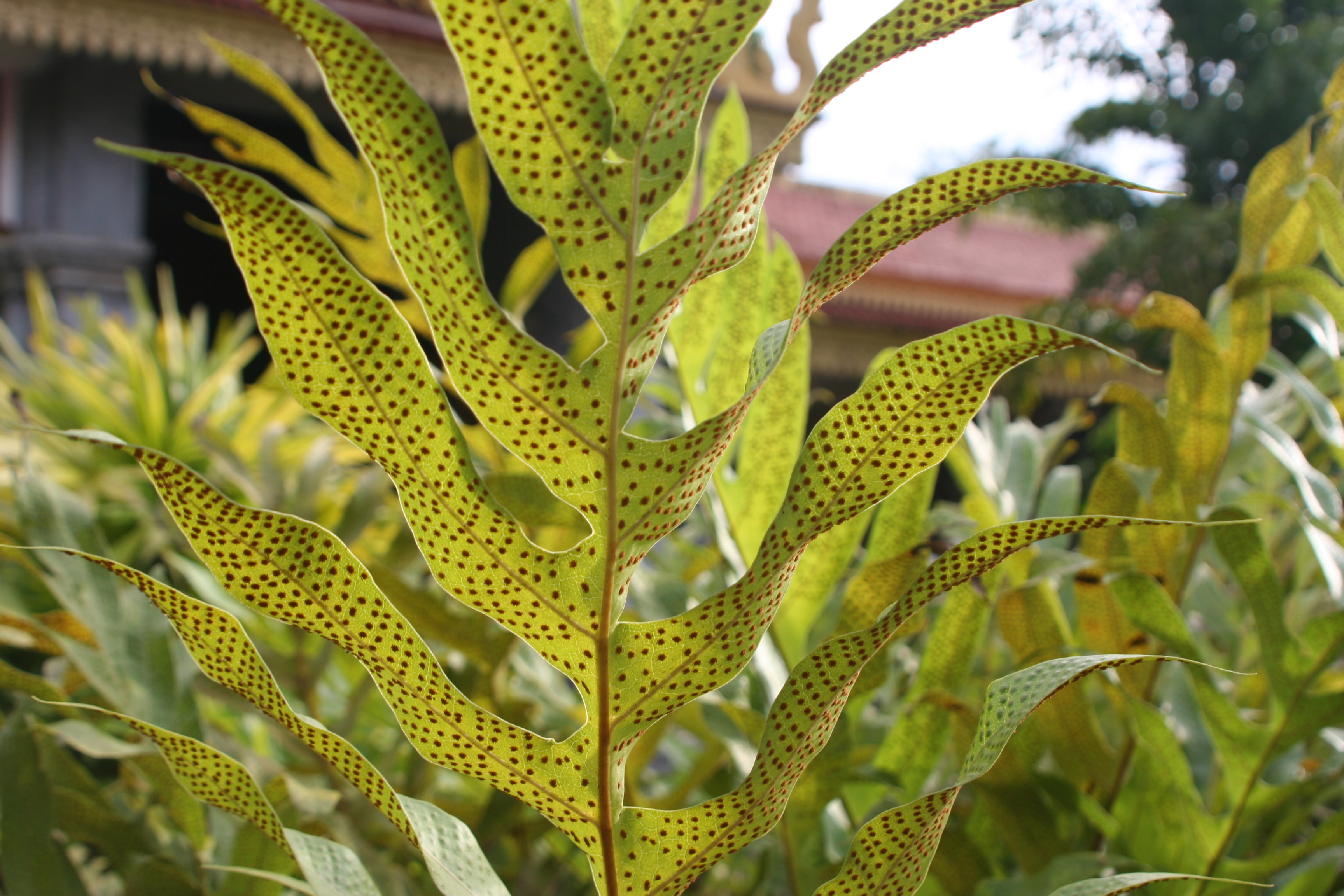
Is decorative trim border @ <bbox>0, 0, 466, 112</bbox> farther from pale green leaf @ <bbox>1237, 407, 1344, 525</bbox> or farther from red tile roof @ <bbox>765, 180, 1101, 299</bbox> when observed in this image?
pale green leaf @ <bbox>1237, 407, 1344, 525</bbox>

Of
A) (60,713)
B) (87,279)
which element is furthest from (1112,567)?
(87,279)

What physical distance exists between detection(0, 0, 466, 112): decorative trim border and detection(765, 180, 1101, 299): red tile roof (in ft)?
7.61

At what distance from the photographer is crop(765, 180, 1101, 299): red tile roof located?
573 cm

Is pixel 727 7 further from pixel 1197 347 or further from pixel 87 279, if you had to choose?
pixel 87 279

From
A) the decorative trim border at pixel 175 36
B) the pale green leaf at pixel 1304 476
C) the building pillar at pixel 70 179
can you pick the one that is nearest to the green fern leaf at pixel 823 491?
the pale green leaf at pixel 1304 476

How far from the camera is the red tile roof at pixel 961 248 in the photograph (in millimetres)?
5730

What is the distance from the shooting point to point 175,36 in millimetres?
3031

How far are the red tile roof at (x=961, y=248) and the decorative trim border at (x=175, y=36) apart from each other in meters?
2.32

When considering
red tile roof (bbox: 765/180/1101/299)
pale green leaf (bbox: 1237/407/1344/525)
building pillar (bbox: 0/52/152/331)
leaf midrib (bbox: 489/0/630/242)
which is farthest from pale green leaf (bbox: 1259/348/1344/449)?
red tile roof (bbox: 765/180/1101/299)

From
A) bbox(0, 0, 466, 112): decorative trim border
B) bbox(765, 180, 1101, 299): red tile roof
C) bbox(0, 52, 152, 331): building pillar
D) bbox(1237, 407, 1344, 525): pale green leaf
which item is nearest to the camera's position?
bbox(1237, 407, 1344, 525): pale green leaf

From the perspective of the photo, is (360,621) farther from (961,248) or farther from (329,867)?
(961,248)

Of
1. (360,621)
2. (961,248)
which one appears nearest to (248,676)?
(360,621)

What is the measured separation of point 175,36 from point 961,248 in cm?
529

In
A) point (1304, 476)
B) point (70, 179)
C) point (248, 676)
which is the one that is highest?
point (70, 179)
